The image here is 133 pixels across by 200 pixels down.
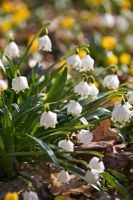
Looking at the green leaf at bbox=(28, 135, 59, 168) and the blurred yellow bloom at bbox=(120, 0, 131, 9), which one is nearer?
A: the green leaf at bbox=(28, 135, 59, 168)

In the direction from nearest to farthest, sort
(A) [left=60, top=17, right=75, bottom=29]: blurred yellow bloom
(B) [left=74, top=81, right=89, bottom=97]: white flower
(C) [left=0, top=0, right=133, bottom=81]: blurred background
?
(B) [left=74, top=81, right=89, bottom=97]: white flower < (C) [left=0, top=0, right=133, bottom=81]: blurred background < (A) [left=60, top=17, right=75, bottom=29]: blurred yellow bloom

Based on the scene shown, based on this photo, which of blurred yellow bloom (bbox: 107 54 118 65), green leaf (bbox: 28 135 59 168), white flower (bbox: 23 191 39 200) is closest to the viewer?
white flower (bbox: 23 191 39 200)

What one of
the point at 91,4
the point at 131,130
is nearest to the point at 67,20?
the point at 91,4

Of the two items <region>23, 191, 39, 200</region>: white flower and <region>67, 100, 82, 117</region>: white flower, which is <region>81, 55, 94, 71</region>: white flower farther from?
<region>23, 191, 39, 200</region>: white flower

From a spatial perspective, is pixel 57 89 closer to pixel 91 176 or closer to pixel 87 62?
pixel 87 62

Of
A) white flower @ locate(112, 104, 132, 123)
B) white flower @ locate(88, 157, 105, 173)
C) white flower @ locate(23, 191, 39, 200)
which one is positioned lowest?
white flower @ locate(23, 191, 39, 200)

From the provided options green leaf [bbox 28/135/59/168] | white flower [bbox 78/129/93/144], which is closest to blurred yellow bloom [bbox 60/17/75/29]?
white flower [bbox 78/129/93/144]

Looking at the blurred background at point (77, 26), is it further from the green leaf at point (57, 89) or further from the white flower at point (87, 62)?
the white flower at point (87, 62)
